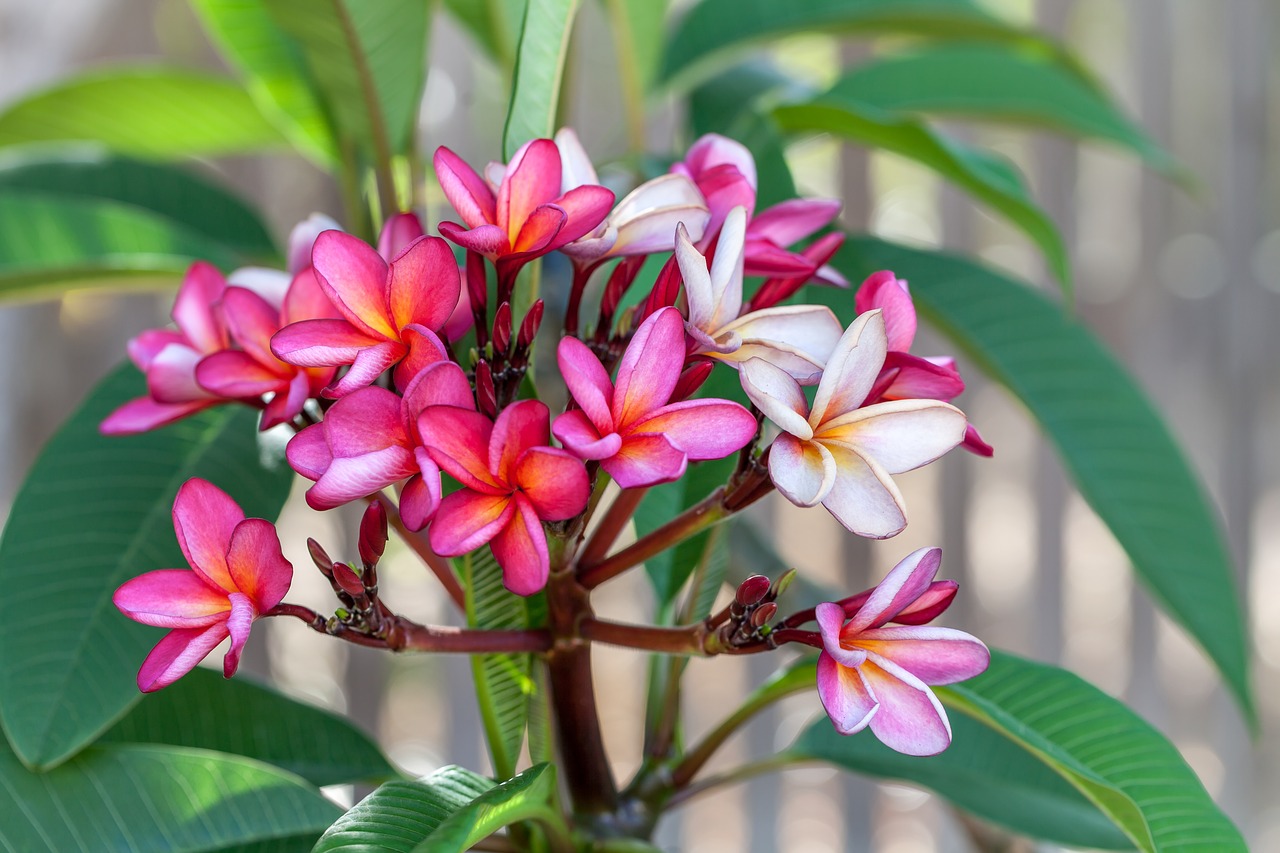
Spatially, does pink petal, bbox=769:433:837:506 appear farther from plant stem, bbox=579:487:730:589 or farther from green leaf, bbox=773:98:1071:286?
green leaf, bbox=773:98:1071:286

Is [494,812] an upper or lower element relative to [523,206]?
lower

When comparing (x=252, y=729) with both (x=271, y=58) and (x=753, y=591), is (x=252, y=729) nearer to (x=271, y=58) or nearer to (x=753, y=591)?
(x=753, y=591)

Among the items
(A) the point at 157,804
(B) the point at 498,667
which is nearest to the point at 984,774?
(B) the point at 498,667

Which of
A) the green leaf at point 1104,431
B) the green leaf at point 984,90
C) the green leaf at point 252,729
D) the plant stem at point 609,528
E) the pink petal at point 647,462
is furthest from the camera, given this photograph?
the green leaf at point 984,90

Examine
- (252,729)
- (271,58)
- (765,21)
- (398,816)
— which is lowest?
(252,729)

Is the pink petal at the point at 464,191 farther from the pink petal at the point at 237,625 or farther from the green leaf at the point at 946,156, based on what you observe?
the green leaf at the point at 946,156

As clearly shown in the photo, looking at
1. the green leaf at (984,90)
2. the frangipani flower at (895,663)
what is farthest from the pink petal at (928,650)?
the green leaf at (984,90)

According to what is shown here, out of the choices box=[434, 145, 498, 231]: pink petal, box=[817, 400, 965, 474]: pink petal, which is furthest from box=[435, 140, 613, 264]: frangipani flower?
box=[817, 400, 965, 474]: pink petal
